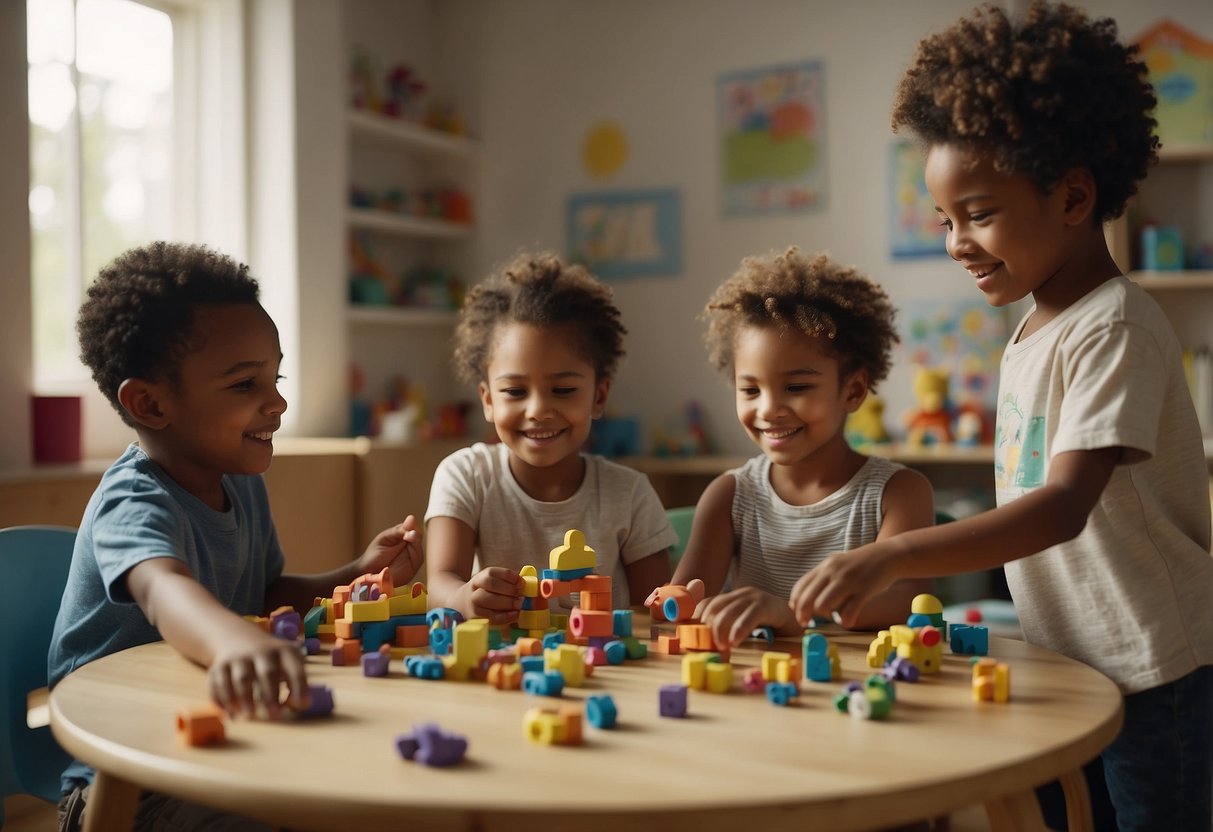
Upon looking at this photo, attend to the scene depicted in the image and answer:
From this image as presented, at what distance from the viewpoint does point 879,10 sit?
4.34 meters

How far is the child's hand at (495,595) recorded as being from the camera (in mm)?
1380

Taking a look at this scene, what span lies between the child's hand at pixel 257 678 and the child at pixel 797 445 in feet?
2.58

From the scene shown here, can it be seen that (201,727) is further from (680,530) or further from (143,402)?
(680,530)

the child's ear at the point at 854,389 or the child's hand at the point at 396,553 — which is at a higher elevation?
the child's ear at the point at 854,389

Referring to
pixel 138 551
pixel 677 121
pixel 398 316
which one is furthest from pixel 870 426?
pixel 138 551

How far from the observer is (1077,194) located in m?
1.30

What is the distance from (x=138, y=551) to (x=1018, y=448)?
1.03 meters

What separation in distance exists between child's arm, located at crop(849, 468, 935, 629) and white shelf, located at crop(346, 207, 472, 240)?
3.14m

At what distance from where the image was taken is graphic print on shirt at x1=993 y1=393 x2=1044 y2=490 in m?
1.33

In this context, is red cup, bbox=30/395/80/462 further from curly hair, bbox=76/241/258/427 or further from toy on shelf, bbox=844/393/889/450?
toy on shelf, bbox=844/393/889/450

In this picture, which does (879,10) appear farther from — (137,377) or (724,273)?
(137,377)

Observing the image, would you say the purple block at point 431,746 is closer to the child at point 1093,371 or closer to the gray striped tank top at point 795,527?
the child at point 1093,371

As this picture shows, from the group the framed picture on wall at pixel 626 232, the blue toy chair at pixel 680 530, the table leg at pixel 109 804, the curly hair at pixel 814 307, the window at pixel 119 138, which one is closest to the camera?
the table leg at pixel 109 804

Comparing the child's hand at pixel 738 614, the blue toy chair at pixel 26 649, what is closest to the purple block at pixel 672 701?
the child's hand at pixel 738 614
